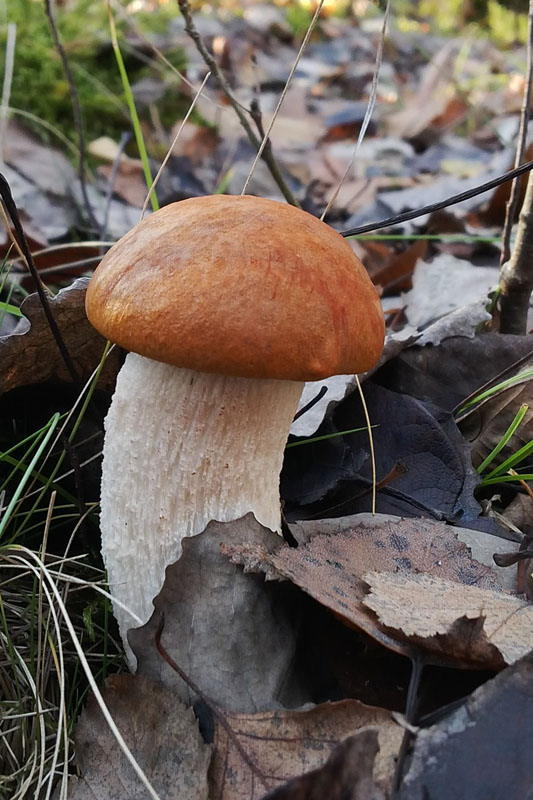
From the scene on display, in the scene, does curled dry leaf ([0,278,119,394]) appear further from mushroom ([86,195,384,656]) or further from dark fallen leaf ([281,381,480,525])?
dark fallen leaf ([281,381,480,525])

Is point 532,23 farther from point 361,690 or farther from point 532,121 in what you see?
point 532,121

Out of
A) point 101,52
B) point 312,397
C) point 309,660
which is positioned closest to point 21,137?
point 101,52

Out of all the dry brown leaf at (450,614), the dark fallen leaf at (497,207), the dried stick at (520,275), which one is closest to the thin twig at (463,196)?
the dried stick at (520,275)

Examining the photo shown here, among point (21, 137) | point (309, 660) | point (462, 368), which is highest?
point (21, 137)

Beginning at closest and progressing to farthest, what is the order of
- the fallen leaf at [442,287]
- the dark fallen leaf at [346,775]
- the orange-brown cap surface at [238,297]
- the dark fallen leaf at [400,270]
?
the dark fallen leaf at [346,775], the orange-brown cap surface at [238,297], the fallen leaf at [442,287], the dark fallen leaf at [400,270]

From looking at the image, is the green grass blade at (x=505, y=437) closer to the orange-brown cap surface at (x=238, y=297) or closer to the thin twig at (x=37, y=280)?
the orange-brown cap surface at (x=238, y=297)

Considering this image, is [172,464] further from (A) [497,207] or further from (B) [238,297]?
(A) [497,207]
